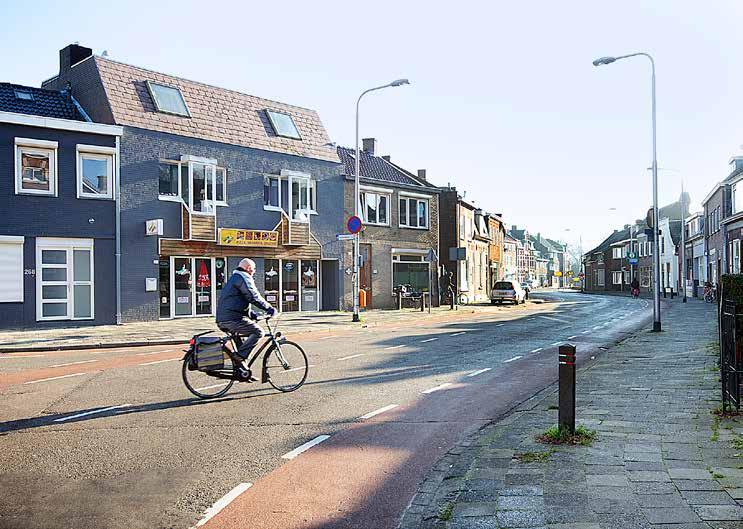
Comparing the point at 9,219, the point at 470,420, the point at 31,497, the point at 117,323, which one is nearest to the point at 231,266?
the point at 117,323

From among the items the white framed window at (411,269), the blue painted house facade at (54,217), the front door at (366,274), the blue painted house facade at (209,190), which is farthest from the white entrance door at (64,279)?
the white framed window at (411,269)

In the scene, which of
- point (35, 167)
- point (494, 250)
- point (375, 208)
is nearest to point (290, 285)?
point (375, 208)

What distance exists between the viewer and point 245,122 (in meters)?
29.0

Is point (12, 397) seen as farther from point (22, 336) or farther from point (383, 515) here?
point (22, 336)

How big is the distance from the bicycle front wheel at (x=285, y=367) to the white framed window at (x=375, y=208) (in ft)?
79.7

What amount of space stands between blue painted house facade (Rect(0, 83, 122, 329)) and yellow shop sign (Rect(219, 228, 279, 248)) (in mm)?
4528

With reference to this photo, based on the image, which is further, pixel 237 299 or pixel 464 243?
pixel 464 243

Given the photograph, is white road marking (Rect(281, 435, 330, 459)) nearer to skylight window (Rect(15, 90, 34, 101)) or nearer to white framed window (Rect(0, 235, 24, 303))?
white framed window (Rect(0, 235, 24, 303))

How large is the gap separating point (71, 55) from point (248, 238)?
31.4 feet

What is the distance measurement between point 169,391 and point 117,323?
47.9 feet

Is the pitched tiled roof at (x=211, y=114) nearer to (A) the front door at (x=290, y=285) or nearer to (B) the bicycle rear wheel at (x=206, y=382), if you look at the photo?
(A) the front door at (x=290, y=285)

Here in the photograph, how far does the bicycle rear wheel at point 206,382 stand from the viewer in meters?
9.62

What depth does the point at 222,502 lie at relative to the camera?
17.7 feet

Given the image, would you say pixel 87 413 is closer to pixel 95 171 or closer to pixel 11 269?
pixel 11 269
